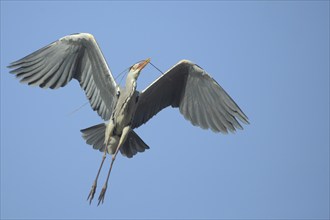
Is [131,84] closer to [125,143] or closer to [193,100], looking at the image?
[125,143]

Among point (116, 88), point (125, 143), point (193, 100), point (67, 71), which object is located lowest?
point (125, 143)

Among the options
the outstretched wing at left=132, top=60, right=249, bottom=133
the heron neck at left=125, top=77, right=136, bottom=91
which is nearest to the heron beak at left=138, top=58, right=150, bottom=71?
the heron neck at left=125, top=77, right=136, bottom=91

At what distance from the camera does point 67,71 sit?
10.2 meters

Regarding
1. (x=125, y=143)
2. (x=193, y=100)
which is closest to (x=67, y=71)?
(x=125, y=143)

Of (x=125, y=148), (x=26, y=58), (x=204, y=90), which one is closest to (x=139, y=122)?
(x=125, y=148)

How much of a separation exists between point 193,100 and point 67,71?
2372 mm

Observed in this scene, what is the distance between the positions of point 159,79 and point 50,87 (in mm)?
1993

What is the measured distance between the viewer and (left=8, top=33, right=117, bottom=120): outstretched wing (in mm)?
10070

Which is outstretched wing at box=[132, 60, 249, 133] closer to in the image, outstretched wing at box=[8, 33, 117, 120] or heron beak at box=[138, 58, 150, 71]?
heron beak at box=[138, 58, 150, 71]

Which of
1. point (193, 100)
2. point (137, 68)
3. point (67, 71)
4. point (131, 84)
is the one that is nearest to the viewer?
point (131, 84)

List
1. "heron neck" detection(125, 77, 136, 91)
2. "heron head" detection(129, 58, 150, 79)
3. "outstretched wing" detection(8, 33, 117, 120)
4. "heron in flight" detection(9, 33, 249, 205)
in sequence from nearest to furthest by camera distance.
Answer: "heron neck" detection(125, 77, 136, 91), "heron head" detection(129, 58, 150, 79), "heron in flight" detection(9, 33, 249, 205), "outstretched wing" detection(8, 33, 117, 120)

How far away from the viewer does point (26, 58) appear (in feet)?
33.5

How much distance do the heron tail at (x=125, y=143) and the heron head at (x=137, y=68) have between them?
3.61ft

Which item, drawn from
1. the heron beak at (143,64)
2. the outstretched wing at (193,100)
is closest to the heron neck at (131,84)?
the heron beak at (143,64)
